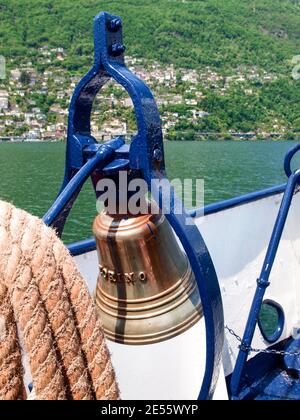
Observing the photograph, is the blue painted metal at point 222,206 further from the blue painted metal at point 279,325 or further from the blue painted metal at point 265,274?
the blue painted metal at point 279,325

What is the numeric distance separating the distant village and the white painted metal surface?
4940cm

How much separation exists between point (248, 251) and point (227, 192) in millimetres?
29179

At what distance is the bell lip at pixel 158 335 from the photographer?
1.63m

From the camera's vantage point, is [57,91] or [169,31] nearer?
[57,91]

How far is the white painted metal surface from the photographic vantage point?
8.06ft

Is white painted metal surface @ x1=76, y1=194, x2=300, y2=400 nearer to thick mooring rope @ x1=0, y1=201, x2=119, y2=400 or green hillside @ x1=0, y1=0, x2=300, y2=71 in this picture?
thick mooring rope @ x1=0, y1=201, x2=119, y2=400

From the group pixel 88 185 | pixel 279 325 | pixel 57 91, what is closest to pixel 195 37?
pixel 57 91

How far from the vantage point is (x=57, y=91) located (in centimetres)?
6362

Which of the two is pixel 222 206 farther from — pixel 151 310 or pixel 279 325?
pixel 151 310

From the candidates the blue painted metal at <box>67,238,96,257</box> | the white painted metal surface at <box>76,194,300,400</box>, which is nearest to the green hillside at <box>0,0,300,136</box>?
the white painted metal surface at <box>76,194,300,400</box>

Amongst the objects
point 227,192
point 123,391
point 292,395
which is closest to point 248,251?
point 292,395

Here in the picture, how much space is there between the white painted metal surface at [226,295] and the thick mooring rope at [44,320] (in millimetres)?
1243

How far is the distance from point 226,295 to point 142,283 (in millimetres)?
1804

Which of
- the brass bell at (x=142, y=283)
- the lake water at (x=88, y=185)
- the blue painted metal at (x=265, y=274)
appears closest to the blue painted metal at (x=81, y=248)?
the brass bell at (x=142, y=283)
